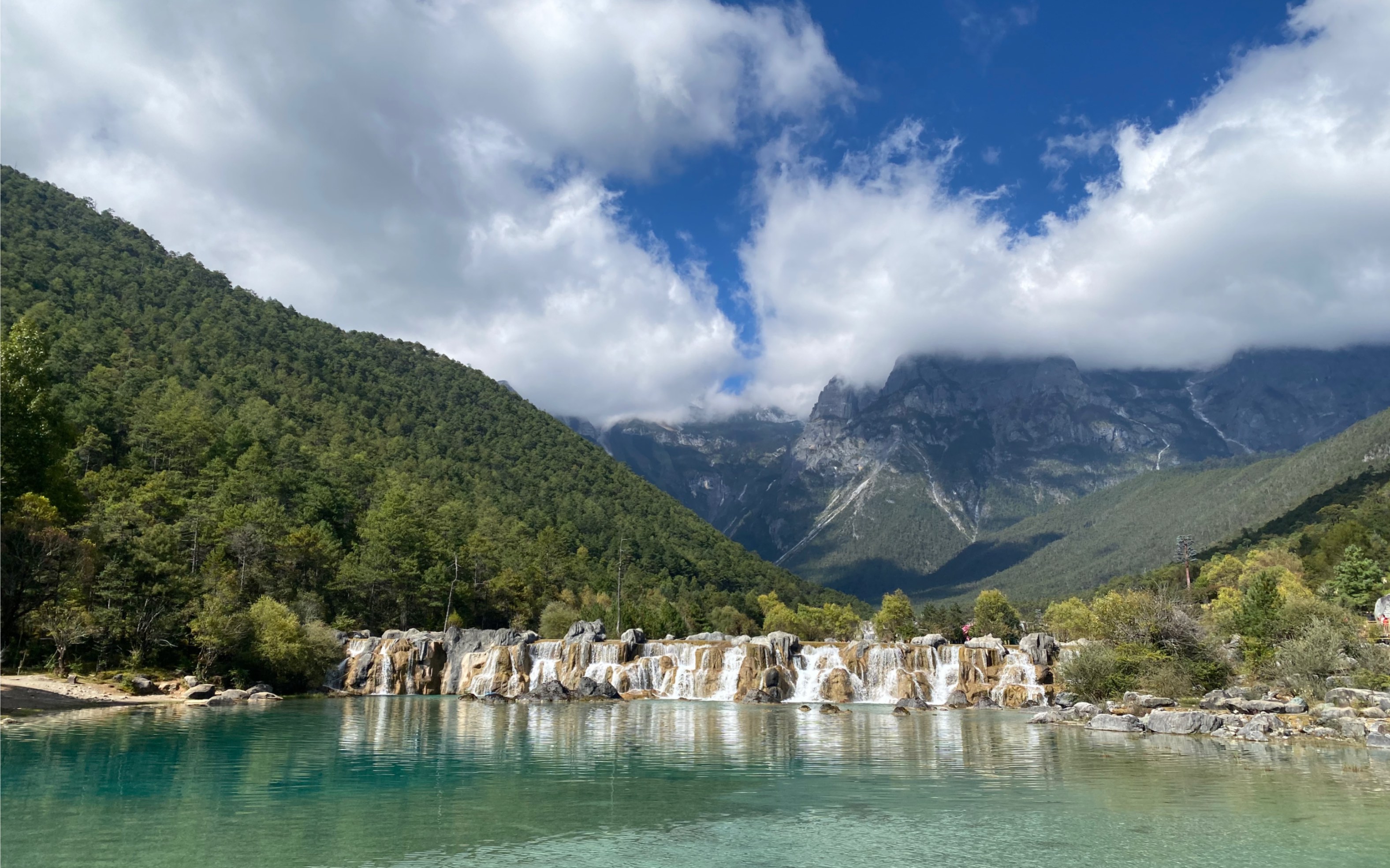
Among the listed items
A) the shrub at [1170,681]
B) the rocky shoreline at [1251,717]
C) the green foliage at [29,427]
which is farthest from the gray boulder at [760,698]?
the green foliage at [29,427]

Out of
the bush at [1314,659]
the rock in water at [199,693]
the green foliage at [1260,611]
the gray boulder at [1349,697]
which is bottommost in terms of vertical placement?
the rock in water at [199,693]

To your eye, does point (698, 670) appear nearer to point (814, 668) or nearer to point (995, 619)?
point (814, 668)

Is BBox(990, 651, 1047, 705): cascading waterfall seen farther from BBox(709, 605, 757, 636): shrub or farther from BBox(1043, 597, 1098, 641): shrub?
BBox(709, 605, 757, 636): shrub

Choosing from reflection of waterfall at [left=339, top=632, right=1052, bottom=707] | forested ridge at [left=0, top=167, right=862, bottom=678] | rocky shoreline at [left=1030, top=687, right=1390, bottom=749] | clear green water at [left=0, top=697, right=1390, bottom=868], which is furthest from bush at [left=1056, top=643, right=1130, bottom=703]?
forested ridge at [left=0, top=167, right=862, bottom=678]

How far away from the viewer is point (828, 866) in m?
14.9

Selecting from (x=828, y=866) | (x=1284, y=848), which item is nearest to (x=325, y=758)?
(x=828, y=866)

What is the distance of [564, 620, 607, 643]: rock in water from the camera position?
7494 centimetres

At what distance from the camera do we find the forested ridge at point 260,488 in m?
50.6

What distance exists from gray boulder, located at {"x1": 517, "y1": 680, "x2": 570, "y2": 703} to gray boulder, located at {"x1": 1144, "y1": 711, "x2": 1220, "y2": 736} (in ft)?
130

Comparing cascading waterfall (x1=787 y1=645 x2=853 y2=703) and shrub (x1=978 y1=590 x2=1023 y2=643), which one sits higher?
shrub (x1=978 y1=590 x2=1023 y2=643)

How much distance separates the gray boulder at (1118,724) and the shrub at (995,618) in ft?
275

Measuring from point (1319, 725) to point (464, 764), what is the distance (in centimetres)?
3424

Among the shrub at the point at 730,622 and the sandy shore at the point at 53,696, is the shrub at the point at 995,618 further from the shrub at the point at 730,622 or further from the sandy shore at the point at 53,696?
the sandy shore at the point at 53,696

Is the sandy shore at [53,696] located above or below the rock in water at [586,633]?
below
